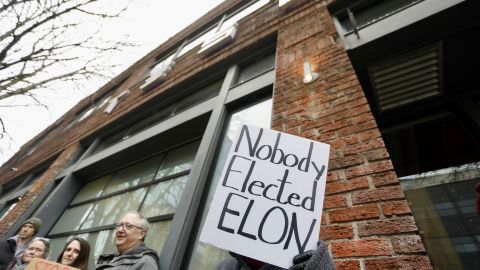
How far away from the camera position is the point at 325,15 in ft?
10.6

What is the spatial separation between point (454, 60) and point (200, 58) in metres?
3.84

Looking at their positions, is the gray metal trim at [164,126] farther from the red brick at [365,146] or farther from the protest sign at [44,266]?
the protest sign at [44,266]

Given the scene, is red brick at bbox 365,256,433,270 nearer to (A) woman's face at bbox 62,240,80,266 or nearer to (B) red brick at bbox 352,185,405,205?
(B) red brick at bbox 352,185,405,205

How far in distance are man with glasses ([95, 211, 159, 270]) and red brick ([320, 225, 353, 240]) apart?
1.26 m

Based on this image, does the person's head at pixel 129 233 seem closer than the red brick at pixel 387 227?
No

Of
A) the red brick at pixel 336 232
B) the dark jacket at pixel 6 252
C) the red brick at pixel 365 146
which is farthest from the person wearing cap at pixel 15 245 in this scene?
the red brick at pixel 365 146

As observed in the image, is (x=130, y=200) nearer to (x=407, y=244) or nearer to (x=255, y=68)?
(x=255, y=68)

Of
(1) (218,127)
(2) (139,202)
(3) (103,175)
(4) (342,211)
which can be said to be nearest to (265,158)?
(4) (342,211)

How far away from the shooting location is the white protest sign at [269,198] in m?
0.96

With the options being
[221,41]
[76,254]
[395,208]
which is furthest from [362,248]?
[221,41]

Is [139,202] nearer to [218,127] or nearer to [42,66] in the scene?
[218,127]

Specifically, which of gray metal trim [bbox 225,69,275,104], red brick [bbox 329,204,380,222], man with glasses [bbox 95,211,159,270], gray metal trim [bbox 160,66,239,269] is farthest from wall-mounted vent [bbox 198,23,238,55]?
red brick [bbox 329,204,380,222]

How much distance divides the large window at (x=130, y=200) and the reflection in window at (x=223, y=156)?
597 millimetres

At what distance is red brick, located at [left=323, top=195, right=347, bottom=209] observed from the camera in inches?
59.8
